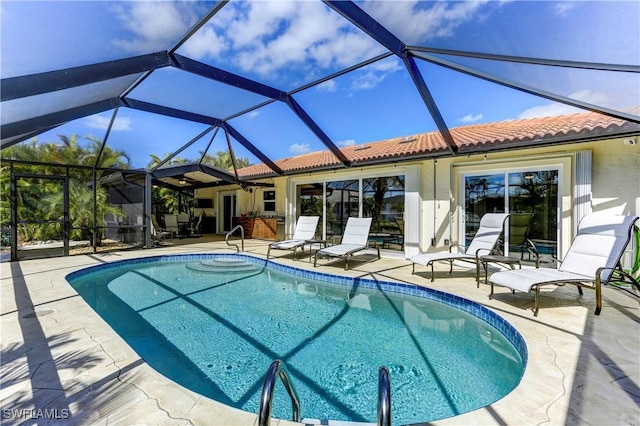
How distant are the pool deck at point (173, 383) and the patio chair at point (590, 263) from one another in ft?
1.43

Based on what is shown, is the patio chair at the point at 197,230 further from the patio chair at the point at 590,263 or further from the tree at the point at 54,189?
the patio chair at the point at 590,263

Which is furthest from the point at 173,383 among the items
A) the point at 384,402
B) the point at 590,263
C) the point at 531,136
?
the point at 531,136

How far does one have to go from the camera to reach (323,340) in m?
4.29

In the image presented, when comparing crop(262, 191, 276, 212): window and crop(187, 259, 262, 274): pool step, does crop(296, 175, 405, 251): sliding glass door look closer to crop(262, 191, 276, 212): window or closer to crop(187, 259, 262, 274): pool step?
crop(187, 259, 262, 274): pool step

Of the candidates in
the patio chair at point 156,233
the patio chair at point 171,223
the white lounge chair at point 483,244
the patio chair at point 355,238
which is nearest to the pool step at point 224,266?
the patio chair at point 355,238

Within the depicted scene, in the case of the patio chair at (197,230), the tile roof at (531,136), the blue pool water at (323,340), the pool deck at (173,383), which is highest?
the tile roof at (531,136)

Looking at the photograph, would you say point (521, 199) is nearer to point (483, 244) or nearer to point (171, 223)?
point (483, 244)

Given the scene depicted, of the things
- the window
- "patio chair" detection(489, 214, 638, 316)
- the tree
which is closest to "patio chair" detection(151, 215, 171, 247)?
the tree

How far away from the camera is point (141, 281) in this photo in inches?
295

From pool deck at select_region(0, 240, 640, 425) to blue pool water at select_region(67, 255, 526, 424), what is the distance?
0.45 m

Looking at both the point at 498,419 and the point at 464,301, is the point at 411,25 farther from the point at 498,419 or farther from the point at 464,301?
the point at 498,419

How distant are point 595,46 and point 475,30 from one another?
136cm

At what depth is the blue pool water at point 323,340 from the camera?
3.03m

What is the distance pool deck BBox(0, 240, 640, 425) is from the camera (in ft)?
7.22
